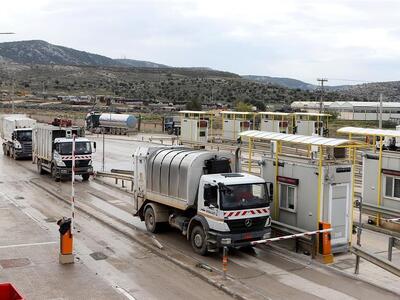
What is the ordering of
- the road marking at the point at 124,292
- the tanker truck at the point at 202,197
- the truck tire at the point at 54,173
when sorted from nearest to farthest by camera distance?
the road marking at the point at 124,292, the tanker truck at the point at 202,197, the truck tire at the point at 54,173

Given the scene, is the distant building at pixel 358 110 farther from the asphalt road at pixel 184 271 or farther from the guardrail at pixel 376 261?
the guardrail at pixel 376 261

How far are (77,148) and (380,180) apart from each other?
1666 cm

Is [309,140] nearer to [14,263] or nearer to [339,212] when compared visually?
[339,212]

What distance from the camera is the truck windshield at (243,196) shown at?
14508 mm

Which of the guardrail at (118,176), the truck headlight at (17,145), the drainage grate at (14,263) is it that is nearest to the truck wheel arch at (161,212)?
the drainage grate at (14,263)

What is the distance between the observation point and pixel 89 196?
2488 cm

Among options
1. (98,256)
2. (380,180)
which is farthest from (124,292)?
(380,180)

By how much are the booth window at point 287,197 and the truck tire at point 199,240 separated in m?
2.69

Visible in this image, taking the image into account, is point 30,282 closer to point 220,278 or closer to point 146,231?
point 220,278

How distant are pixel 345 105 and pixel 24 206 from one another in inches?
3624

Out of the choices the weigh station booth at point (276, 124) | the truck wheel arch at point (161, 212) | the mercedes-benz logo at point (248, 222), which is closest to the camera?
the mercedes-benz logo at point (248, 222)

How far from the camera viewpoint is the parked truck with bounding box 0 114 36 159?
39.2m

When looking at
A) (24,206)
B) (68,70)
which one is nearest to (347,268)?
(24,206)

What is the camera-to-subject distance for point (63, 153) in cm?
2908
